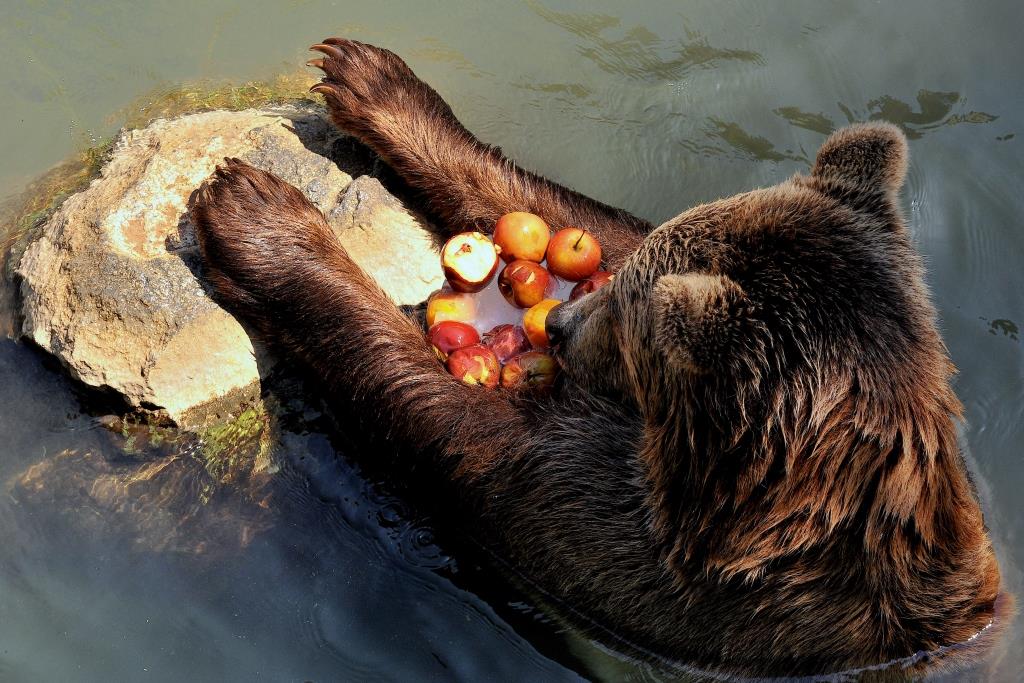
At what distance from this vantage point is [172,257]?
224 inches

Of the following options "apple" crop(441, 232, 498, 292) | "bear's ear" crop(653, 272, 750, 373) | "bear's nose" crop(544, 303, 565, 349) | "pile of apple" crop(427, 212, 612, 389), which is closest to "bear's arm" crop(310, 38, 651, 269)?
"pile of apple" crop(427, 212, 612, 389)

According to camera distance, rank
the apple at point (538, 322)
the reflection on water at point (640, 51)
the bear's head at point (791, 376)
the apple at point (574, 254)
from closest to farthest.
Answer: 1. the bear's head at point (791, 376)
2. the apple at point (538, 322)
3. the apple at point (574, 254)
4. the reflection on water at point (640, 51)

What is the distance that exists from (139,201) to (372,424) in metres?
2.03

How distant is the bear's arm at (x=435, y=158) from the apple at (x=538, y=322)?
72 cm

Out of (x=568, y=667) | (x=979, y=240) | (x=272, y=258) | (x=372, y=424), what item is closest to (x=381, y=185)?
(x=272, y=258)

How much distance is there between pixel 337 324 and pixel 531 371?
1.09 meters

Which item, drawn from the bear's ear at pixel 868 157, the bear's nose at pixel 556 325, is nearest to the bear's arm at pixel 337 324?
the bear's nose at pixel 556 325

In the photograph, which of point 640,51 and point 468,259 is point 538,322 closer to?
point 468,259

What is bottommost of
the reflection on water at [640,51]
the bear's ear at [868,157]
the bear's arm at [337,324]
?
the bear's arm at [337,324]

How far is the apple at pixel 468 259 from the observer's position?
5.64m

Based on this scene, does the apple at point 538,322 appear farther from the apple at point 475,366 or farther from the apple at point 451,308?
the apple at point 451,308

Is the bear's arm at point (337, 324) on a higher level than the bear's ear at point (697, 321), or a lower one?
lower

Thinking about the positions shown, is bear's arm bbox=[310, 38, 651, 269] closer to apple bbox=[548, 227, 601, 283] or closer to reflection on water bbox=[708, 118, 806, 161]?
apple bbox=[548, 227, 601, 283]

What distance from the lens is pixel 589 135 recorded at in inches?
293
